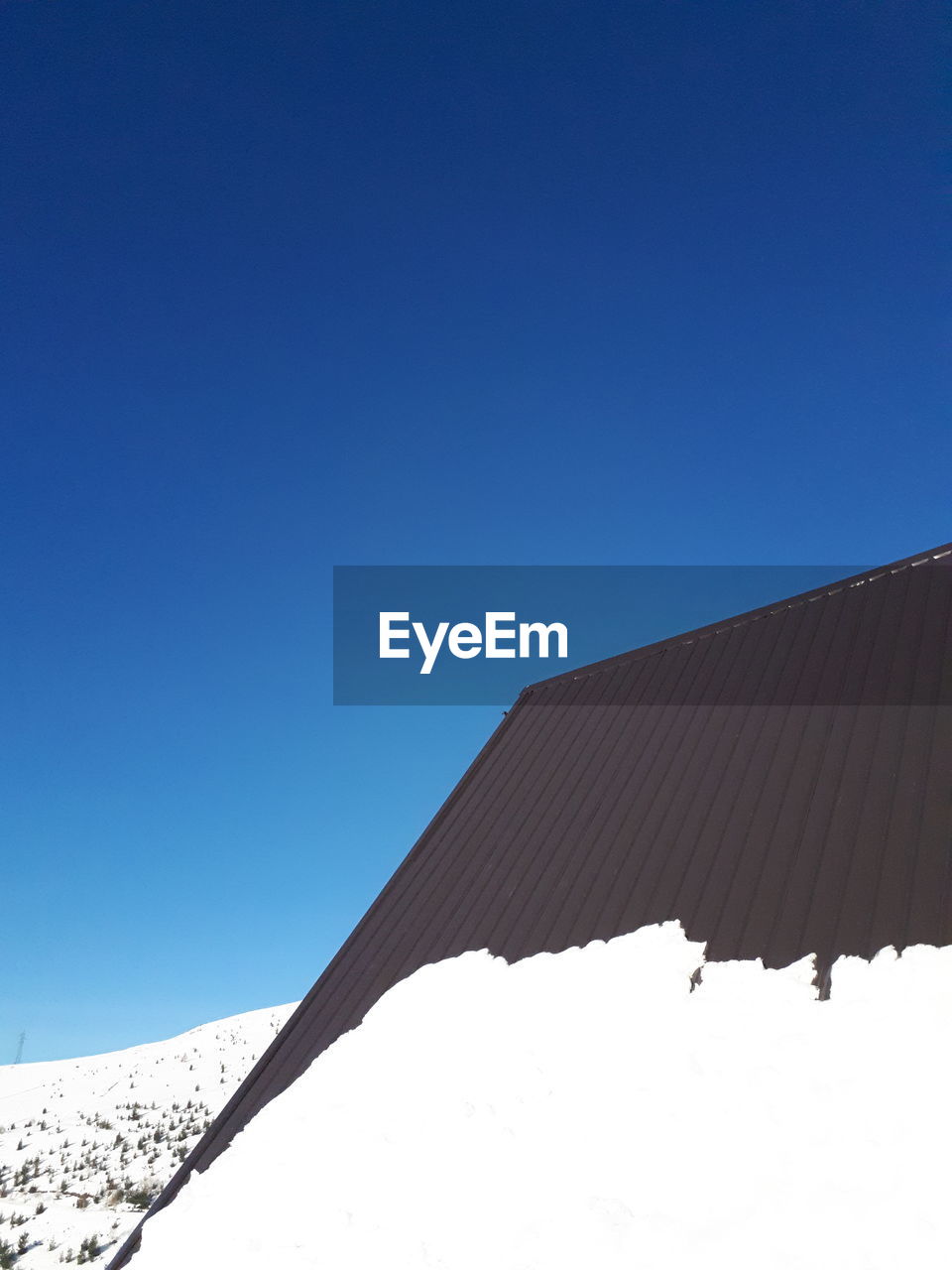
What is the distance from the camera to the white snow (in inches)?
155

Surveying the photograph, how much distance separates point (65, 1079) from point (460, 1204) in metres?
29.0

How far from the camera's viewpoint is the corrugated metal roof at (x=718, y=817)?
590cm

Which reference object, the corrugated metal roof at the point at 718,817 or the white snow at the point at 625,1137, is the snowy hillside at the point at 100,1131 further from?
the white snow at the point at 625,1137

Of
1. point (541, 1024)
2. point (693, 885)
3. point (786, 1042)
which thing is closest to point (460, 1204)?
point (541, 1024)

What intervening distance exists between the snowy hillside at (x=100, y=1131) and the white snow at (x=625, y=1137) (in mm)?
8745

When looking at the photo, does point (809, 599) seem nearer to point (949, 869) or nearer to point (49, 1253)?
point (949, 869)

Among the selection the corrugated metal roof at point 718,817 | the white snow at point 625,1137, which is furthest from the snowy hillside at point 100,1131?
the white snow at point 625,1137

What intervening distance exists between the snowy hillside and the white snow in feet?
28.7

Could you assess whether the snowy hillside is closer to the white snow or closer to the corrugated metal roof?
the corrugated metal roof

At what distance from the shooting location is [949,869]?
18.2 ft

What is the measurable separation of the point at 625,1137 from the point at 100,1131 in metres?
18.7

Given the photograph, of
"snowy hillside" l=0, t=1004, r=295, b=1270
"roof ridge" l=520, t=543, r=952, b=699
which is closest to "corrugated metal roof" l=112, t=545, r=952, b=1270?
"roof ridge" l=520, t=543, r=952, b=699

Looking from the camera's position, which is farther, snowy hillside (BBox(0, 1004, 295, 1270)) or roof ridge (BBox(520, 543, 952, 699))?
snowy hillside (BBox(0, 1004, 295, 1270))

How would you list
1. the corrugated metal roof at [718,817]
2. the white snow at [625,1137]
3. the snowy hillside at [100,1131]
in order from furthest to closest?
1. the snowy hillside at [100,1131]
2. the corrugated metal roof at [718,817]
3. the white snow at [625,1137]
